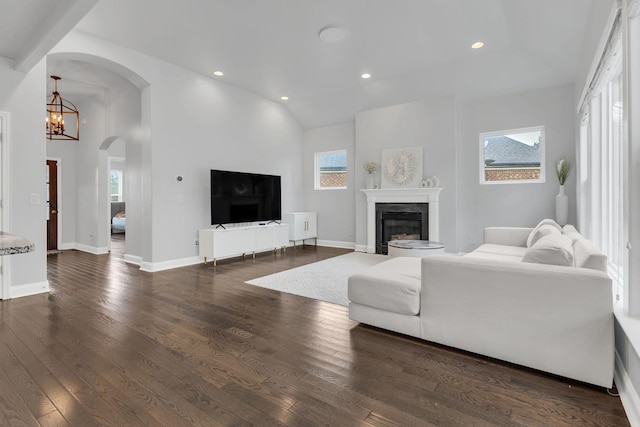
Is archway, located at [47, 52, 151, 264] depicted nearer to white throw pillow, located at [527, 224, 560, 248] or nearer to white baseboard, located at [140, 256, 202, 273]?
white baseboard, located at [140, 256, 202, 273]

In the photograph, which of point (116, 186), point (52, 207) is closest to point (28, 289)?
point (52, 207)

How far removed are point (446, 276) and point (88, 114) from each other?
7762 millimetres

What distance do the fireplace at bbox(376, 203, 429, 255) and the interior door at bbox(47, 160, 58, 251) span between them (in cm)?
700

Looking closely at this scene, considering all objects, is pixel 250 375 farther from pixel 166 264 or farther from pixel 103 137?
pixel 103 137

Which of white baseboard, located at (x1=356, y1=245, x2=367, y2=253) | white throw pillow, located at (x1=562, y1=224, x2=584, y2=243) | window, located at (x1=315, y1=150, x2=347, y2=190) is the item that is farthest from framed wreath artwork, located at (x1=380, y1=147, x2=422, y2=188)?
white throw pillow, located at (x1=562, y1=224, x2=584, y2=243)

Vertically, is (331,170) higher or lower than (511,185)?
higher

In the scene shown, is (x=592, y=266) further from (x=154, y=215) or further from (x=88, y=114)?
(x=88, y=114)

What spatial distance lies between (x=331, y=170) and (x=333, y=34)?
3.60 metres

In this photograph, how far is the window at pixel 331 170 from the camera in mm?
7262

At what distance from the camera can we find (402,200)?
604 centimetres

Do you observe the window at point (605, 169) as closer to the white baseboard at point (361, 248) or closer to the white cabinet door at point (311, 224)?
the white baseboard at point (361, 248)

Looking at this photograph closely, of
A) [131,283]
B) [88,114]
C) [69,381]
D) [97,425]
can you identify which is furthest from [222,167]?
[97,425]

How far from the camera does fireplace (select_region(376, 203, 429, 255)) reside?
586 centimetres

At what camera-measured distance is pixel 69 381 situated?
1782 millimetres
